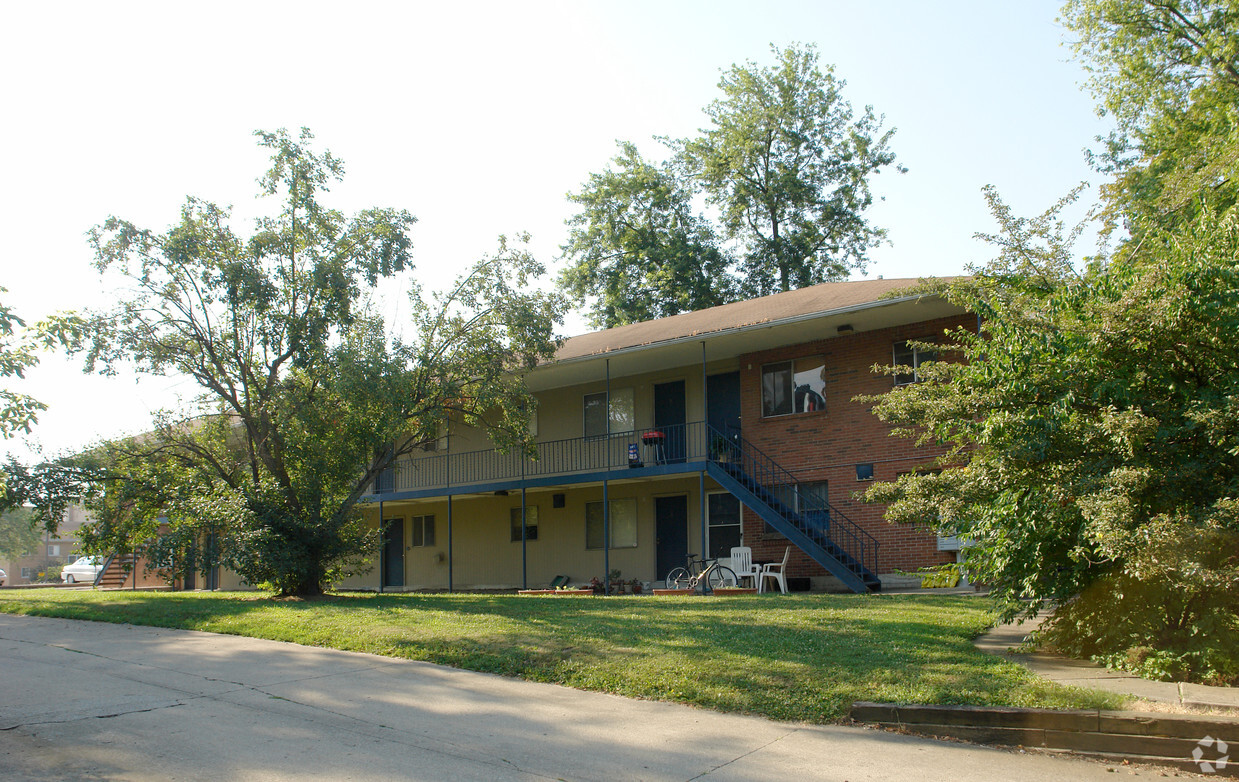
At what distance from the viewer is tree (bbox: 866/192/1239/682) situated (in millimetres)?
6688

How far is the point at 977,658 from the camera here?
7.86 m

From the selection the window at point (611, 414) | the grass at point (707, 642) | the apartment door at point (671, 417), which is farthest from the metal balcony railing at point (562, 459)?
the grass at point (707, 642)

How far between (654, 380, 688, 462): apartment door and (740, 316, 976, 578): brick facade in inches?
63.4

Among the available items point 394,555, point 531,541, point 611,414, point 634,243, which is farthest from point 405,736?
point 634,243

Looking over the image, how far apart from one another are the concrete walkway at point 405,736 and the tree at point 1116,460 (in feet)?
6.30

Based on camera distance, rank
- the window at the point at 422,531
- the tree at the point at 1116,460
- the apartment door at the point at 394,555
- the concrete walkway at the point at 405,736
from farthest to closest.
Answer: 1. the apartment door at the point at 394,555
2. the window at the point at 422,531
3. the tree at the point at 1116,460
4. the concrete walkway at the point at 405,736

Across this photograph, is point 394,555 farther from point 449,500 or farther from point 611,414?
point 611,414

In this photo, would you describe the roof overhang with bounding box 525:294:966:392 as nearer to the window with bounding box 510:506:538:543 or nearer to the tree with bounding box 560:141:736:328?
the window with bounding box 510:506:538:543

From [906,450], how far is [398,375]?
9.29 metres

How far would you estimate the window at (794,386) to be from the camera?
18.2 m

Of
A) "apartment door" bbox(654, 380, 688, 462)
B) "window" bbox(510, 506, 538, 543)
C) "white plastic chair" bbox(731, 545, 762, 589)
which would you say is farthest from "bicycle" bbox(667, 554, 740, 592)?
"window" bbox(510, 506, 538, 543)

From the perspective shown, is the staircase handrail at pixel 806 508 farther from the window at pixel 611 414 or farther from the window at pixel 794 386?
the window at pixel 611 414

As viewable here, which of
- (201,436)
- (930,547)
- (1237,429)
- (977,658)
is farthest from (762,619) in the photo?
(201,436)

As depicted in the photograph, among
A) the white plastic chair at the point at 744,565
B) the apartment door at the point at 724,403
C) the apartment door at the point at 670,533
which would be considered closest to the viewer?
the white plastic chair at the point at 744,565
